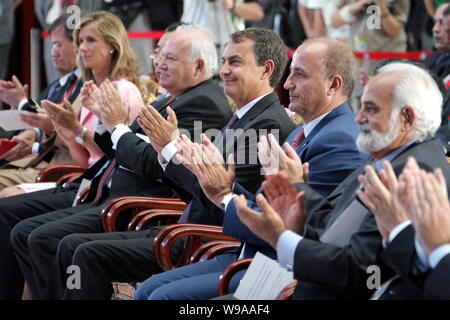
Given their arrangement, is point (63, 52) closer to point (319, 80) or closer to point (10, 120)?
point (10, 120)

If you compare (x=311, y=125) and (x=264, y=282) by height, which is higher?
(x=311, y=125)

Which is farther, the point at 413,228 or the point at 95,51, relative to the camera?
the point at 95,51

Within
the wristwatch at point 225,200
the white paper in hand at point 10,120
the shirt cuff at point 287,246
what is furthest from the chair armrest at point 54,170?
the shirt cuff at point 287,246

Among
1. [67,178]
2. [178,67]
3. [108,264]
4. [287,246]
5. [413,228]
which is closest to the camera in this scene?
[413,228]

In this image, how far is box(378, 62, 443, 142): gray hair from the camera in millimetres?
3115

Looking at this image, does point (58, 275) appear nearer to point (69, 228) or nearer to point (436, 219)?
point (69, 228)

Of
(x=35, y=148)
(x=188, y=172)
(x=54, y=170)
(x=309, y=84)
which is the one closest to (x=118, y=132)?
(x=188, y=172)

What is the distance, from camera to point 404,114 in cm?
312

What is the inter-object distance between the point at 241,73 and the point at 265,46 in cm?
20

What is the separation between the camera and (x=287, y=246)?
3.10m

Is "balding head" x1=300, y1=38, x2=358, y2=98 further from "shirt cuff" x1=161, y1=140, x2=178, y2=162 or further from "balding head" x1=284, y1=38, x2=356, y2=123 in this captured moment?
"shirt cuff" x1=161, y1=140, x2=178, y2=162
